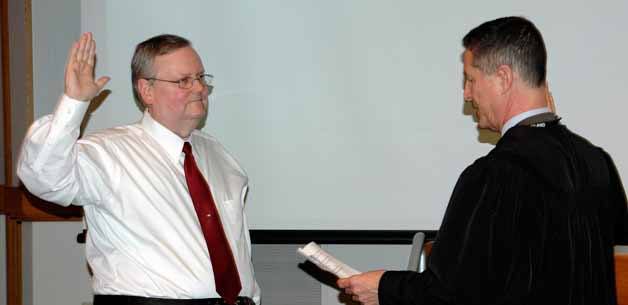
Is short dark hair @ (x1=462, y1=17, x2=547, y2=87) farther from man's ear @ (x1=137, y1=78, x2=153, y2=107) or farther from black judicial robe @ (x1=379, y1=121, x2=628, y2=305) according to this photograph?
man's ear @ (x1=137, y1=78, x2=153, y2=107)

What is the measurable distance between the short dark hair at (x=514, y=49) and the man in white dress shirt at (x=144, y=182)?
3.82 ft

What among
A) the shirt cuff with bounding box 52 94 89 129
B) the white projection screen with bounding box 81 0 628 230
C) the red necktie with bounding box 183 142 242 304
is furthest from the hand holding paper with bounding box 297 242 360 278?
the white projection screen with bounding box 81 0 628 230

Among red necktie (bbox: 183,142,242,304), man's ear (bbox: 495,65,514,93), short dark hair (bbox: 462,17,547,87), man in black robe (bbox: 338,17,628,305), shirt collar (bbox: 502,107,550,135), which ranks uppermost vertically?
short dark hair (bbox: 462,17,547,87)

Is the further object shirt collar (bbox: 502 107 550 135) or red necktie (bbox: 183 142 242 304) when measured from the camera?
red necktie (bbox: 183 142 242 304)

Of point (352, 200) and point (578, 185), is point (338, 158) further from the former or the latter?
point (578, 185)

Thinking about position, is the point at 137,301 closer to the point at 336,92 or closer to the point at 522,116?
the point at 522,116

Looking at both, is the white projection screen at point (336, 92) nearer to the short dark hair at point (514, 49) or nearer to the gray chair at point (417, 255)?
the gray chair at point (417, 255)

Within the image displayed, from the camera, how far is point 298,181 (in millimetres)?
3949

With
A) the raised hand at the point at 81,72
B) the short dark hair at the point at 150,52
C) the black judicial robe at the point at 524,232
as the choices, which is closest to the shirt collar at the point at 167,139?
the short dark hair at the point at 150,52

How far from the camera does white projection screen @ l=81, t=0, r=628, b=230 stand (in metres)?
3.87

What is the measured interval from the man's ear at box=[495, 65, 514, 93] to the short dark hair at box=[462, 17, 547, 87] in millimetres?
11

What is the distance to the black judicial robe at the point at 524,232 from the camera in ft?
6.78

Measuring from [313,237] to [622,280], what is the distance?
1618 mm

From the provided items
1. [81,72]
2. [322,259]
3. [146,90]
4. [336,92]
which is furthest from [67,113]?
[336,92]
